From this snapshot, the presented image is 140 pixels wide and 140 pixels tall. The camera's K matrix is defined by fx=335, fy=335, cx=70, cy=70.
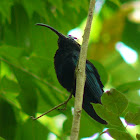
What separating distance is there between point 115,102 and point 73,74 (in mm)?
1306

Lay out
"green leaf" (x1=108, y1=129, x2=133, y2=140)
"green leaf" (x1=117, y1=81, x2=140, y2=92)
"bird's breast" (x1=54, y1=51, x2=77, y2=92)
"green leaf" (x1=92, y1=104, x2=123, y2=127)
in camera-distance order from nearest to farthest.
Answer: "green leaf" (x1=108, y1=129, x2=133, y2=140) → "green leaf" (x1=92, y1=104, x2=123, y2=127) → "bird's breast" (x1=54, y1=51, x2=77, y2=92) → "green leaf" (x1=117, y1=81, x2=140, y2=92)

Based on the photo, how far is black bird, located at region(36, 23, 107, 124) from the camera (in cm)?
333

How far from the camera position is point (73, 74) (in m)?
3.44

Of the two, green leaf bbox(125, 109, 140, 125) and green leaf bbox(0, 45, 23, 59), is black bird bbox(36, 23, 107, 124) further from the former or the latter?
green leaf bbox(125, 109, 140, 125)

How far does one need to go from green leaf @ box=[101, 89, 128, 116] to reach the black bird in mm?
1129

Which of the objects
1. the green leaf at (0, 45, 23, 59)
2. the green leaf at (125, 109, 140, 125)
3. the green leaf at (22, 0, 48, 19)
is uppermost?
the green leaf at (22, 0, 48, 19)

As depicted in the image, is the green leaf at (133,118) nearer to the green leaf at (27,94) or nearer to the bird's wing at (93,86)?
the bird's wing at (93,86)

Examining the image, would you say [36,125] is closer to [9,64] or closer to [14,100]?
[14,100]

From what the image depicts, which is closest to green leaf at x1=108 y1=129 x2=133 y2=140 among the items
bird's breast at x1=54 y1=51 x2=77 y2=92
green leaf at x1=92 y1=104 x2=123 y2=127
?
green leaf at x1=92 y1=104 x2=123 y2=127

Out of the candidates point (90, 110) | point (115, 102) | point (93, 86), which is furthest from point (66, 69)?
point (115, 102)

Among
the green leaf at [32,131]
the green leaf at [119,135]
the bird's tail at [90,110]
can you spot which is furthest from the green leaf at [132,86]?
the green leaf at [119,135]

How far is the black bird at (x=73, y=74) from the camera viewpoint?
3.33 metres

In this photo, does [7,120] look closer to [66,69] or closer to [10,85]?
[10,85]

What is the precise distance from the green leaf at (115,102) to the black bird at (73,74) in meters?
1.13
